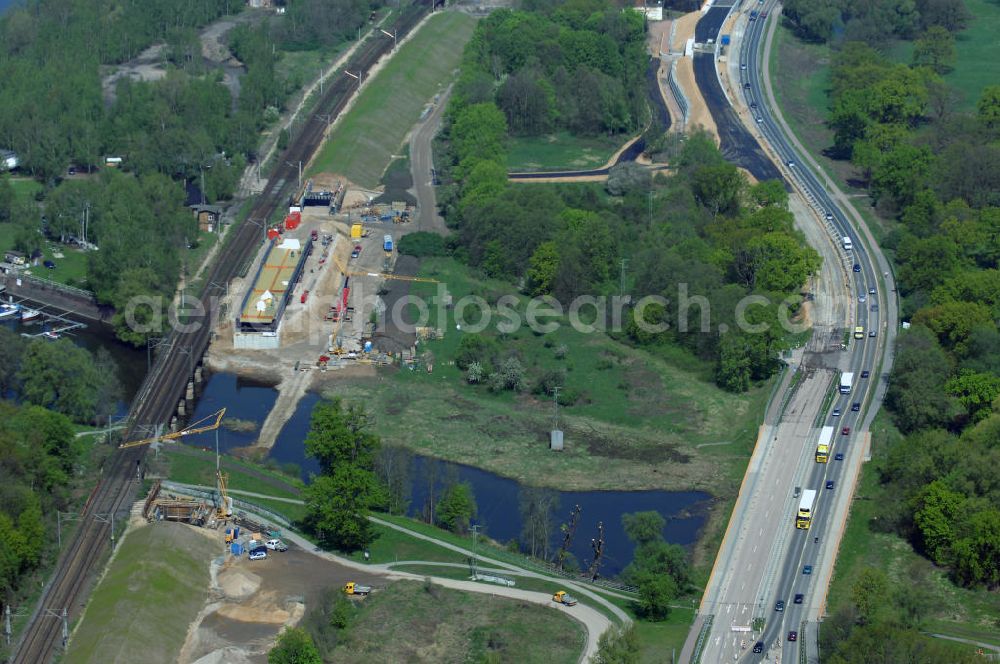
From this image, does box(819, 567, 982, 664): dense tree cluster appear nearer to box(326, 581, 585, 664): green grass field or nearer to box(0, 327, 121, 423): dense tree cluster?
box(326, 581, 585, 664): green grass field

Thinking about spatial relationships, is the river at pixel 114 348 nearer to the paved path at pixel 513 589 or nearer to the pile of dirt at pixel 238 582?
the paved path at pixel 513 589

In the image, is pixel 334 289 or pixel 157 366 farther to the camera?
pixel 334 289

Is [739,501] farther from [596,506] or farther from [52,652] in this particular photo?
[52,652]

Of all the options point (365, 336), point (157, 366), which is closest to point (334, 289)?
point (365, 336)

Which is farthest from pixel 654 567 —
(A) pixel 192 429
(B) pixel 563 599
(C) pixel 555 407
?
(A) pixel 192 429

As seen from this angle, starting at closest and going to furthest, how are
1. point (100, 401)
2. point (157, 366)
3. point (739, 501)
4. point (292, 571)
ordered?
1. point (292, 571)
2. point (739, 501)
3. point (100, 401)
4. point (157, 366)

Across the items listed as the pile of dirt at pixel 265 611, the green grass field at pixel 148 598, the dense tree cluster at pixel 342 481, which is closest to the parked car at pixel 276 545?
the dense tree cluster at pixel 342 481
